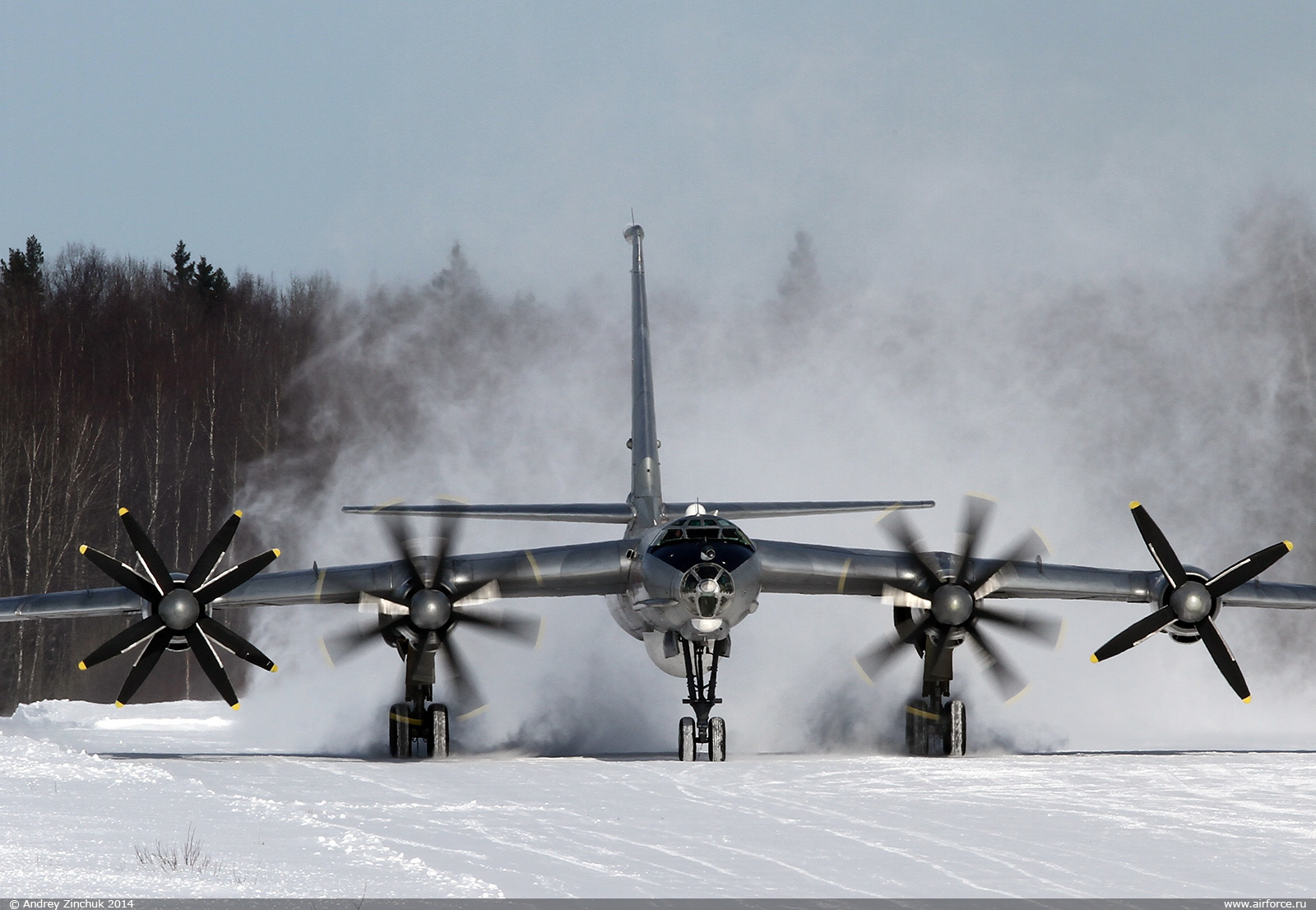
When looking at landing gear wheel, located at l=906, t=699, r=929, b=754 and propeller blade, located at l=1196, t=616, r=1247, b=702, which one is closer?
propeller blade, located at l=1196, t=616, r=1247, b=702

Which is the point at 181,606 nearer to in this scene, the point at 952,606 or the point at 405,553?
the point at 405,553

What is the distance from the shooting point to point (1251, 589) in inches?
861

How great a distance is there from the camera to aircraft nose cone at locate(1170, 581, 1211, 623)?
2006cm

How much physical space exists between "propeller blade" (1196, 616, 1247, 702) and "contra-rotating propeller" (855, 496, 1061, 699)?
1916 mm

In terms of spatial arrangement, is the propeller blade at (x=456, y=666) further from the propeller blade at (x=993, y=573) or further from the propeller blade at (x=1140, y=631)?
the propeller blade at (x=1140, y=631)

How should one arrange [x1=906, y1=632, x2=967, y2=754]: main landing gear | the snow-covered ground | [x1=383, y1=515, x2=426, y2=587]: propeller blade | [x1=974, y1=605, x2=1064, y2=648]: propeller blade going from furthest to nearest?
[x1=906, y1=632, x2=967, y2=754]: main landing gear < [x1=974, y1=605, x2=1064, y2=648]: propeller blade < [x1=383, y1=515, x2=426, y2=587]: propeller blade < the snow-covered ground

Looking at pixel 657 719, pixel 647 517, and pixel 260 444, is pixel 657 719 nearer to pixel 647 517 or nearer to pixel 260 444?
pixel 647 517

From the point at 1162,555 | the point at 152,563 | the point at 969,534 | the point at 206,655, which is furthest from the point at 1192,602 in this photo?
the point at 152,563

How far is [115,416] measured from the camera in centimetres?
5322

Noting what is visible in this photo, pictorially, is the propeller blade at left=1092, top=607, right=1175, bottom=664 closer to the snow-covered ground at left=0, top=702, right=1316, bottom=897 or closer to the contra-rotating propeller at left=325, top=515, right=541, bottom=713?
the snow-covered ground at left=0, top=702, right=1316, bottom=897

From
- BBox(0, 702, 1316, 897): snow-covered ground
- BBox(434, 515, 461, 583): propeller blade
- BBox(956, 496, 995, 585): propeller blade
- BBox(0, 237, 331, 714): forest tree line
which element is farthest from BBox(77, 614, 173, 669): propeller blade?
BBox(0, 237, 331, 714): forest tree line

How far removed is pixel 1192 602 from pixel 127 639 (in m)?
14.0

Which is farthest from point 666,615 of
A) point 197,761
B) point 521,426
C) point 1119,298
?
point 1119,298

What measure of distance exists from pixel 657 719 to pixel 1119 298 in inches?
1156
